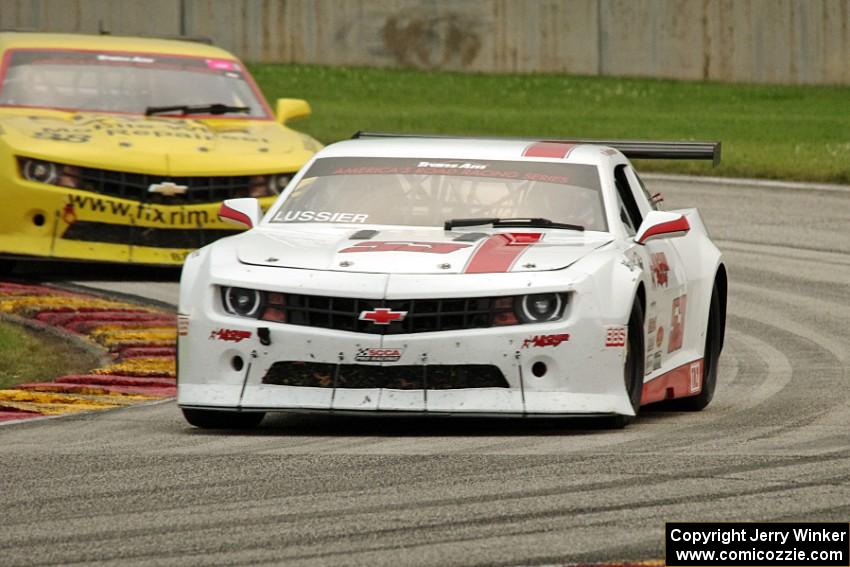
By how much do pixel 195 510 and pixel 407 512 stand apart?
2.13ft

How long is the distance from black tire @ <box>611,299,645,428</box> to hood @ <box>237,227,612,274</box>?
33 centimetres

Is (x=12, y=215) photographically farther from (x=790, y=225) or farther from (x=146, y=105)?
(x=790, y=225)

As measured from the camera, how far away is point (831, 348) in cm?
1214

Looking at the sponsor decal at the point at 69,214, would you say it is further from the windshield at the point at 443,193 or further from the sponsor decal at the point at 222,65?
the windshield at the point at 443,193

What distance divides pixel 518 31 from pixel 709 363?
87.8 ft

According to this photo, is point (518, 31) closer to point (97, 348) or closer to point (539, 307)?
point (97, 348)

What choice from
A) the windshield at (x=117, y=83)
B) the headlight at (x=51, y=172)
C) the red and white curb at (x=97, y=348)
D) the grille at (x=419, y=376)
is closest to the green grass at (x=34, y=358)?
the red and white curb at (x=97, y=348)

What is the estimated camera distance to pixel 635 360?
8742mm

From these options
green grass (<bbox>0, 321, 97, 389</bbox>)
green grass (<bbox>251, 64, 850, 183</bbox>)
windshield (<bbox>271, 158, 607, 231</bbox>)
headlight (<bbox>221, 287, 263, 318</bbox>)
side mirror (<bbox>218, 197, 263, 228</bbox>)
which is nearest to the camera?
headlight (<bbox>221, 287, 263, 318</bbox>)

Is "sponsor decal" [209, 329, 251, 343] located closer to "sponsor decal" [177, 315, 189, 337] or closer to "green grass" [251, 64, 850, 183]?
"sponsor decal" [177, 315, 189, 337]

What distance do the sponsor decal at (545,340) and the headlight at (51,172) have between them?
6.63m

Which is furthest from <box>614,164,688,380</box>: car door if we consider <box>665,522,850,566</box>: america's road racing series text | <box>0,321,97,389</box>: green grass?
<box>0,321,97,389</box>: green grass

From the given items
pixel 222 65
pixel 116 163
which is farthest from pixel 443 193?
pixel 222 65

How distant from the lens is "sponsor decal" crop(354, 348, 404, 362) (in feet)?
27.0
